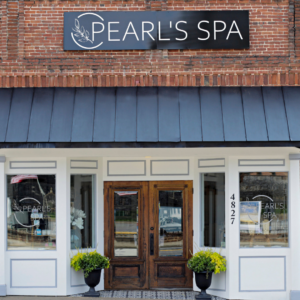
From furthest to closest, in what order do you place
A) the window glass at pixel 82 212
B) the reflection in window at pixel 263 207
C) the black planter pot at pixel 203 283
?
the window glass at pixel 82 212 → the reflection in window at pixel 263 207 → the black planter pot at pixel 203 283

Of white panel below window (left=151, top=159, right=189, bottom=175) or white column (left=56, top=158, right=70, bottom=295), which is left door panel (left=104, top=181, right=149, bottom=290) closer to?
white panel below window (left=151, top=159, right=189, bottom=175)

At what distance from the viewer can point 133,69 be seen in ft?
26.9

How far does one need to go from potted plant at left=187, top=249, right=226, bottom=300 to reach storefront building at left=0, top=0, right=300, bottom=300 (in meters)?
0.29

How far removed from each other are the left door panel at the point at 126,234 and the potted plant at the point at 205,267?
1339 millimetres

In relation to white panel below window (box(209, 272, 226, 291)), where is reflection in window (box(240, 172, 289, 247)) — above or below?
above

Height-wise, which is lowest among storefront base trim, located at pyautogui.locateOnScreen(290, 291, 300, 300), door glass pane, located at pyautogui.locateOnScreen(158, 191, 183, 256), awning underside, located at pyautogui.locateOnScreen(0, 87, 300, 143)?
storefront base trim, located at pyautogui.locateOnScreen(290, 291, 300, 300)

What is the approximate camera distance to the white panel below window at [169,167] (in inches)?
358

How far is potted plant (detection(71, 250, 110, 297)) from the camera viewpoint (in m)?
8.23

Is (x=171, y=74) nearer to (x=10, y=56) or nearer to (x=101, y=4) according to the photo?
(x=101, y=4)

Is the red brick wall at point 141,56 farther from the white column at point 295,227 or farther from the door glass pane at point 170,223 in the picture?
the door glass pane at point 170,223

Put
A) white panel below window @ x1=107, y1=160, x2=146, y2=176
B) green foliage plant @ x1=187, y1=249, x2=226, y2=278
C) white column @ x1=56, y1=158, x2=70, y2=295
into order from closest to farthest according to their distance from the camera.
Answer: green foliage plant @ x1=187, y1=249, x2=226, y2=278, white column @ x1=56, y1=158, x2=70, y2=295, white panel below window @ x1=107, y1=160, x2=146, y2=176

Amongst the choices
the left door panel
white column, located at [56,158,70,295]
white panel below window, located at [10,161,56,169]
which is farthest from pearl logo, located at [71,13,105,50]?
the left door panel

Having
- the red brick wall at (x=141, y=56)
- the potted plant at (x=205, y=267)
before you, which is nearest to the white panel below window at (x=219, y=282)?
the potted plant at (x=205, y=267)

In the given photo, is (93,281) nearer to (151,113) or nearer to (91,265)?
(91,265)
